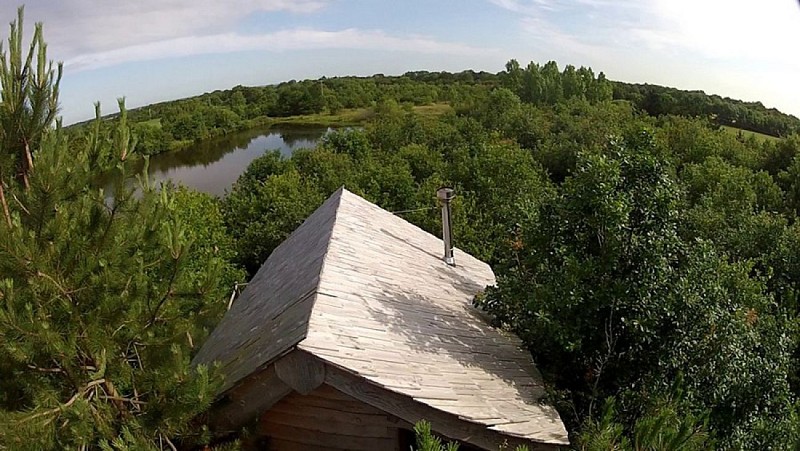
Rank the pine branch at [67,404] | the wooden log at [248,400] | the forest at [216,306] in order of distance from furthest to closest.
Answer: the wooden log at [248,400], the forest at [216,306], the pine branch at [67,404]

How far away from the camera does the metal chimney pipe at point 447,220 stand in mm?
10773

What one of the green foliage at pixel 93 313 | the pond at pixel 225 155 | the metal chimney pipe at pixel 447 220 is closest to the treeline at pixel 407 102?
the pond at pixel 225 155

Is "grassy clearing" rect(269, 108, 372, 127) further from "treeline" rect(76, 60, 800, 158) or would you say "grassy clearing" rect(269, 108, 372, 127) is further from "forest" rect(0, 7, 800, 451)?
"forest" rect(0, 7, 800, 451)

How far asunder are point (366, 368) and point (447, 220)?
6.22 m

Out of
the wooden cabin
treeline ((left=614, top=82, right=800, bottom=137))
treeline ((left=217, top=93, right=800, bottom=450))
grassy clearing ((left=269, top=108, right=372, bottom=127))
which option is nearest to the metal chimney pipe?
treeline ((left=217, top=93, right=800, bottom=450))

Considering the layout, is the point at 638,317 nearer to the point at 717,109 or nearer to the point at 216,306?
the point at 216,306

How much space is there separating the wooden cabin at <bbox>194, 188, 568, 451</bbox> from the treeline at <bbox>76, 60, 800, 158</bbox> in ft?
66.1

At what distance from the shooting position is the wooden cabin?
5.24 m

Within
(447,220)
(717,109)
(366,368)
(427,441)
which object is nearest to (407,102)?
(717,109)

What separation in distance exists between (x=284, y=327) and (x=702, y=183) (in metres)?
19.9

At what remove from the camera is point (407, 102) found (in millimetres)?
67375

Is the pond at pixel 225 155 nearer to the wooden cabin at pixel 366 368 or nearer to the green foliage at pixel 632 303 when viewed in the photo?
the wooden cabin at pixel 366 368

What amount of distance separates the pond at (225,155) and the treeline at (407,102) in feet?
6.49

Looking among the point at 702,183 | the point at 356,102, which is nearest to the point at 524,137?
the point at 702,183
